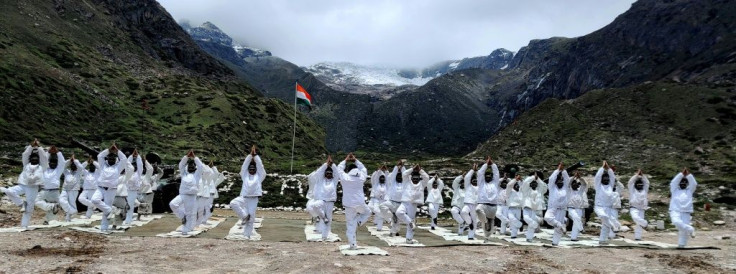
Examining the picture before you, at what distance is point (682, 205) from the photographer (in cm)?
1752

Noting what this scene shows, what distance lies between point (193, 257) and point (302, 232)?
23.3 ft

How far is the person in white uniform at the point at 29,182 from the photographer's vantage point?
1573 cm

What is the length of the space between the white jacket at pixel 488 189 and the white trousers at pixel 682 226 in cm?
561

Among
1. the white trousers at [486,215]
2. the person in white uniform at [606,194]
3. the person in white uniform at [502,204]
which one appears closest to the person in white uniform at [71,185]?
the white trousers at [486,215]

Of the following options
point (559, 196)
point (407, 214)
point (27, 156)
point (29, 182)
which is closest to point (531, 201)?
point (559, 196)

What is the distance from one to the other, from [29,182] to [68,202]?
205 cm

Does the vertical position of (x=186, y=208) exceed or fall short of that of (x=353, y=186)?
it falls short

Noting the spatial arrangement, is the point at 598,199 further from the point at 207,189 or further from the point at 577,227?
the point at 207,189

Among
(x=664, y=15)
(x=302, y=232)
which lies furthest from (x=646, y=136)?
(x=664, y=15)

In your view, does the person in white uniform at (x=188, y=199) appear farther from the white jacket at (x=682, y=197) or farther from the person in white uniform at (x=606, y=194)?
the white jacket at (x=682, y=197)

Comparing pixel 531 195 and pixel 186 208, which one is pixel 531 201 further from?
pixel 186 208

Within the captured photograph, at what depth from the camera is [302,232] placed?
1845 cm

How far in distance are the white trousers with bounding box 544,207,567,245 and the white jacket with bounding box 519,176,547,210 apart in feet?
3.68

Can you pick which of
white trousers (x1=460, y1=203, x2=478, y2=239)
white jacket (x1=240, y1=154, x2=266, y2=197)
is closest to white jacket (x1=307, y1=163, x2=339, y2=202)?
white jacket (x1=240, y1=154, x2=266, y2=197)
